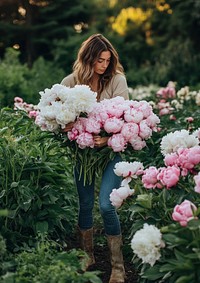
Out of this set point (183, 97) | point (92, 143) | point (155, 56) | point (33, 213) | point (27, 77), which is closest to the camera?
point (92, 143)

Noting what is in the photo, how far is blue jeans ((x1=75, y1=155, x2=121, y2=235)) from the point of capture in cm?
480

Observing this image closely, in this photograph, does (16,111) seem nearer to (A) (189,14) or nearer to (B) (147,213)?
(B) (147,213)

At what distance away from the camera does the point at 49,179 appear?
218 inches

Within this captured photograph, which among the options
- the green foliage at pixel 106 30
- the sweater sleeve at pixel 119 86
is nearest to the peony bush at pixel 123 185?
the sweater sleeve at pixel 119 86

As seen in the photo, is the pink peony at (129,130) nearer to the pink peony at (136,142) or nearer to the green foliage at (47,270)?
the pink peony at (136,142)

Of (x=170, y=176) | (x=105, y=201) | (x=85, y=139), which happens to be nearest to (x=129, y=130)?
(x=85, y=139)

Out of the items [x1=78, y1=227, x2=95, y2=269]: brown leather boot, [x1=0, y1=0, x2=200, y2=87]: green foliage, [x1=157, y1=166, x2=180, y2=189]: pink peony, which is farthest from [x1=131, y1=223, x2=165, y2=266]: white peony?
[x1=0, y1=0, x2=200, y2=87]: green foliage

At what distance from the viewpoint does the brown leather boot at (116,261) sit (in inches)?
192

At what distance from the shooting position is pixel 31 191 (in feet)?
16.9

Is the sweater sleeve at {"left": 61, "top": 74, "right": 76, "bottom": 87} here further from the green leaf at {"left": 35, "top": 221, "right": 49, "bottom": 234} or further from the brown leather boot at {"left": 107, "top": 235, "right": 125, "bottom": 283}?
the brown leather boot at {"left": 107, "top": 235, "right": 125, "bottom": 283}

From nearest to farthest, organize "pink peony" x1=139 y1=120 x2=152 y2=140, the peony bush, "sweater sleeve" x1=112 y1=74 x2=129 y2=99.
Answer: the peony bush, "pink peony" x1=139 y1=120 x2=152 y2=140, "sweater sleeve" x1=112 y1=74 x2=129 y2=99

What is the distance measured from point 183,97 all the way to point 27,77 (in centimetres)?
568

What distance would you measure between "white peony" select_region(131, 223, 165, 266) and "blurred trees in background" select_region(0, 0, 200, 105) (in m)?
17.6

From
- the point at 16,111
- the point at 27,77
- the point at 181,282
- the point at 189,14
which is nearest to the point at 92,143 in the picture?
the point at 181,282
